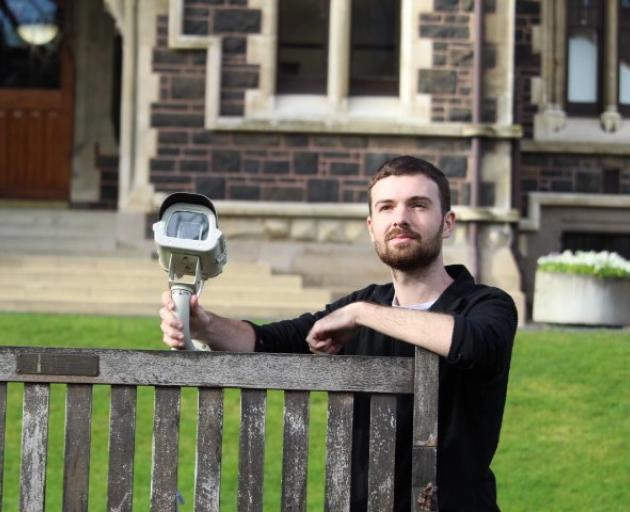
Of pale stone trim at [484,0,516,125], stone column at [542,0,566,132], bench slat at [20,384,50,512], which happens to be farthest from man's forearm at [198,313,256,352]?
stone column at [542,0,566,132]

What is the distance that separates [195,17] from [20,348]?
10157 mm

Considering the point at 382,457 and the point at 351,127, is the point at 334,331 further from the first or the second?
the point at 351,127

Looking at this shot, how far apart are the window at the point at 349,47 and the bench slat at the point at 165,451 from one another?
10.4 m

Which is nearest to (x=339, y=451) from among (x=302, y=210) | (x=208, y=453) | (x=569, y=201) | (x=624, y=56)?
(x=208, y=453)

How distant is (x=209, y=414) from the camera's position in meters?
3.62

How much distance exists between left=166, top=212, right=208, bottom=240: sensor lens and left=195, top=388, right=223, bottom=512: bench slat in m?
0.37

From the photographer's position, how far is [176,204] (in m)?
3.60

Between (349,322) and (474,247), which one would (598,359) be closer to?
(474,247)

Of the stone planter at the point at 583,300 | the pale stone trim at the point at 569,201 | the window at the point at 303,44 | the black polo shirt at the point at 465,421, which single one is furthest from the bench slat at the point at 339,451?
the pale stone trim at the point at 569,201

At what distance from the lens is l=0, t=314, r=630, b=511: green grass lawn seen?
7617 millimetres

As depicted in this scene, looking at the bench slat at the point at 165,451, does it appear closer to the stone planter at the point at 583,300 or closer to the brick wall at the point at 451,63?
the stone planter at the point at 583,300

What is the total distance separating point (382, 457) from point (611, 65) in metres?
12.7

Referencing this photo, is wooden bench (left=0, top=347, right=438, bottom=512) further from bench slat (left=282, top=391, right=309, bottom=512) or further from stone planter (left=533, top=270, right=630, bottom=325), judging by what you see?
stone planter (left=533, top=270, right=630, bottom=325)

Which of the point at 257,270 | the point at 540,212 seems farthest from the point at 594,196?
the point at 257,270
